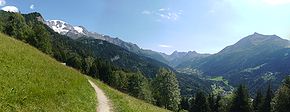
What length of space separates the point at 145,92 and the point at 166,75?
29.2 metres

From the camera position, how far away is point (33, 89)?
29188mm

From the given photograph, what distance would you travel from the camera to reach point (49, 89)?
3145 centimetres

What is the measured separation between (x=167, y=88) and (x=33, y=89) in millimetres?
88888

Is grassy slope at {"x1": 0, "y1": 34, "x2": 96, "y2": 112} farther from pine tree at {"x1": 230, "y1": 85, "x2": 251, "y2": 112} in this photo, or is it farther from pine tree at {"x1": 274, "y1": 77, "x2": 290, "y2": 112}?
pine tree at {"x1": 230, "y1": 85, "x2": 251, "y2": 112}

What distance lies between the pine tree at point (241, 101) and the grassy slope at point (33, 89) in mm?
90499

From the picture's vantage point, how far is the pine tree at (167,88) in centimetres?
11638

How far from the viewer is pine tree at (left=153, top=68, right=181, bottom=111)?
382 feet

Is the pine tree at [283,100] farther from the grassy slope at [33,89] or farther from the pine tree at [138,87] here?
the grassy slope at [33,89]

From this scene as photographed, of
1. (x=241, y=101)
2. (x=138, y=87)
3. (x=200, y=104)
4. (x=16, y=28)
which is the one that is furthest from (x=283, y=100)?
(x=16, y=28)

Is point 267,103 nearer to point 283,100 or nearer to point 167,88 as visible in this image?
point 283,100

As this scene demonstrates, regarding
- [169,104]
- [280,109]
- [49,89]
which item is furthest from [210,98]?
[49,89]

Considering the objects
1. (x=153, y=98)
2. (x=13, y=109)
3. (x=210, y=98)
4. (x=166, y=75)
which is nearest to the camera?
(x=13, y=109)

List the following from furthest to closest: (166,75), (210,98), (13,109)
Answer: (210,98), (166,75), (13,109)

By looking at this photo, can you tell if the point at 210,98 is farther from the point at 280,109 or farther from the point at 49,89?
the point at 49,89
